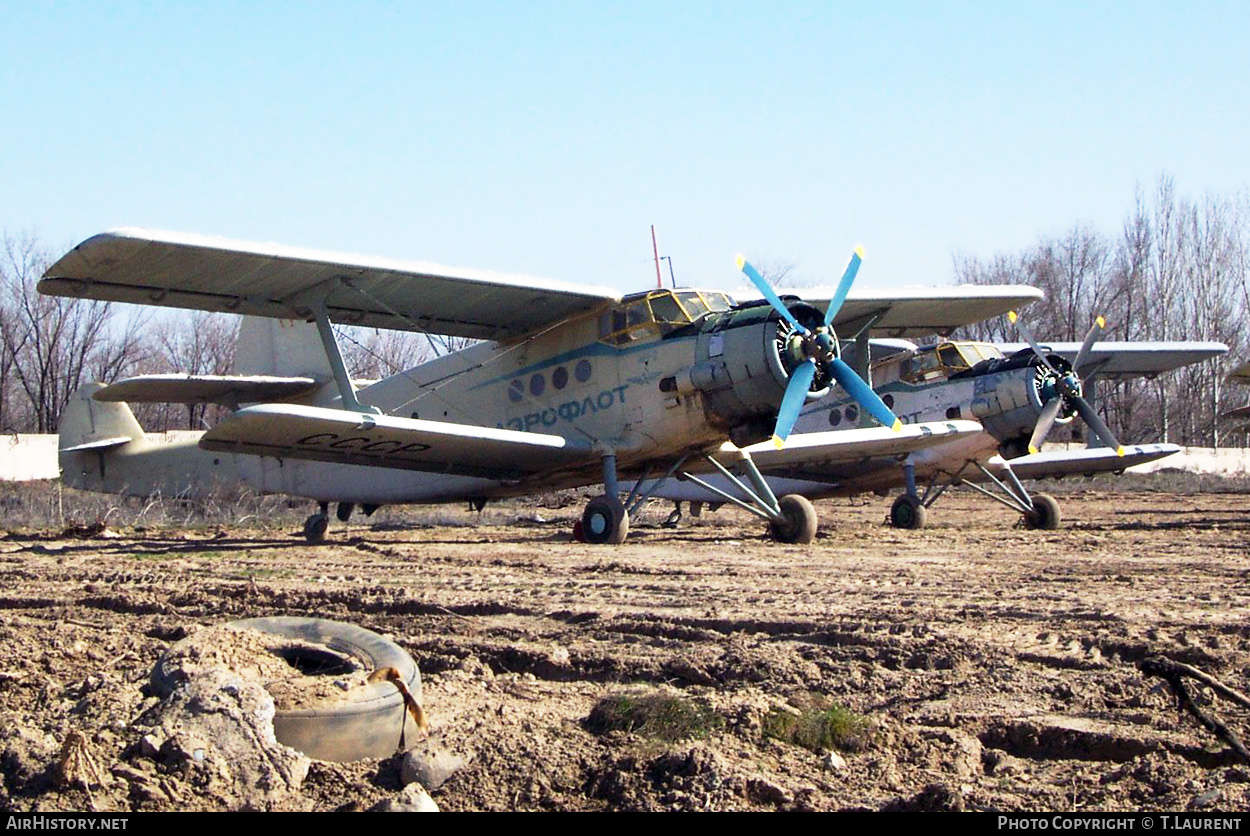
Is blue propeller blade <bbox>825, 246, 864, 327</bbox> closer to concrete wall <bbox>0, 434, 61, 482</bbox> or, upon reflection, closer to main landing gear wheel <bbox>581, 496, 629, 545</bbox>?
main landing gear wheel <bbox>581, 496, 629, 545</bbox>

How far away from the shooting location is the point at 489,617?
7383 mm

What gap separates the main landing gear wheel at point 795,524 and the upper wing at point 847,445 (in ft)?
3.70

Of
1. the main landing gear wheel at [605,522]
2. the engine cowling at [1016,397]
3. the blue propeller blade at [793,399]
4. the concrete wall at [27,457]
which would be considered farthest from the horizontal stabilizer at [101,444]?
the concrete wall at [27,457]

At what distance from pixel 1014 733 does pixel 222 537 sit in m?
12.4

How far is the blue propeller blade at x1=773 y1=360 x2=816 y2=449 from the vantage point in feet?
42.4

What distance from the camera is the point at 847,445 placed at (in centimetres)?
1727

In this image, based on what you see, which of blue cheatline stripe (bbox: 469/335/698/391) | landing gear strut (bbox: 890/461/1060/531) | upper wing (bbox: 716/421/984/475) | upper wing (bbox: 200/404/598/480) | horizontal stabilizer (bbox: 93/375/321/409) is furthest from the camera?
landing gear strut (bbox: 890/461/1060/531)

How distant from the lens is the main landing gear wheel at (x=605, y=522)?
13.9m

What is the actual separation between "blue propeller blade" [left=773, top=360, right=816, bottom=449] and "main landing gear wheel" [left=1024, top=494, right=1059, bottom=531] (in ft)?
24.0

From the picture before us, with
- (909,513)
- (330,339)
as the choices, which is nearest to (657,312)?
(330,339)

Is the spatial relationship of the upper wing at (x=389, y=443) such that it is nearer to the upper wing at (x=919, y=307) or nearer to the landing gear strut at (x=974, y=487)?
the upper wing at (x=919, y=307)

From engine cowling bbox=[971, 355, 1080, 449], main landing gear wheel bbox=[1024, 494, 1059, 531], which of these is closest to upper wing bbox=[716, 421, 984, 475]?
engine cowling bbox=[971, 355, 1080, 449]
